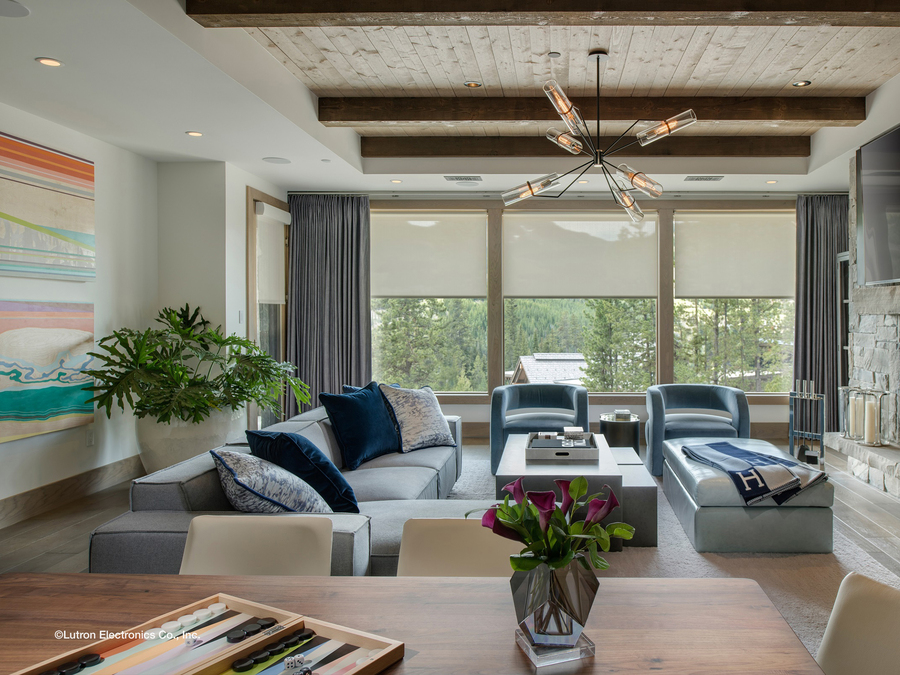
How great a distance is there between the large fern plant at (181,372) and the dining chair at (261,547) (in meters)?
2.79

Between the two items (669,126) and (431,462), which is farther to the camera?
(431,462)

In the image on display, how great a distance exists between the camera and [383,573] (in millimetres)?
2428

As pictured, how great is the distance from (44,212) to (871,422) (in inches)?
232

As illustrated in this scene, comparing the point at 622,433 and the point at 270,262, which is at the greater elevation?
the point at 270,262

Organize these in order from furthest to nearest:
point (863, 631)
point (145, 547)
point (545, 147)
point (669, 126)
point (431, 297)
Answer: point (431, 297) < point (545, 147) < point (669, 126) < point (145, 547) < point (863, 631)

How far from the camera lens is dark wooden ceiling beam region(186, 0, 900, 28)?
9.53 feet

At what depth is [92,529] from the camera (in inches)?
151

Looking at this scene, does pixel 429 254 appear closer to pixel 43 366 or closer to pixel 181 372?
A: pixel 181 372

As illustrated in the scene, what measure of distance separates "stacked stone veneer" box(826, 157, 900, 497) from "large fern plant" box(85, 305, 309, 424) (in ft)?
13.9

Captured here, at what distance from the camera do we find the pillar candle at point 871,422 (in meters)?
4.69

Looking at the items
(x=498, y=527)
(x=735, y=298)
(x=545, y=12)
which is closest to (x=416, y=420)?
(x=545, y=12)

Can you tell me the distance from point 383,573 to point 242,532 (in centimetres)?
87

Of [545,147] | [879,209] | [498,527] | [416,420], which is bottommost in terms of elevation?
[416,420]

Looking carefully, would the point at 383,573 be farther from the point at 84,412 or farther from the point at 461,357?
the point at 461,357
